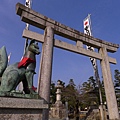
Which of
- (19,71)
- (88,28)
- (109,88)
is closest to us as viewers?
(19,71)

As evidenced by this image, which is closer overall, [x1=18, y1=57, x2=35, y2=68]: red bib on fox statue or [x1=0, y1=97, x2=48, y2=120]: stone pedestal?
[x1=0, y1=97, x2=48, y2=120]: stone pedestal

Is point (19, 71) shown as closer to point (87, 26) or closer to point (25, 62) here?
point (25, 62)

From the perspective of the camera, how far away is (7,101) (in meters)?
2.33

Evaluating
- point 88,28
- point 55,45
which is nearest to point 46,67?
point 55,45

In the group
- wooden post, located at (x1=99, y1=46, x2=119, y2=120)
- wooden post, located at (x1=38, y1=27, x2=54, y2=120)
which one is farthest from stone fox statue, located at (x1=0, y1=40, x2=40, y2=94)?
wooden post, located at (x1=99, y1=46, x2=119, y2=120)

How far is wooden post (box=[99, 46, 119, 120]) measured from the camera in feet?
21.1

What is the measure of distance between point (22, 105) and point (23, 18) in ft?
13.4

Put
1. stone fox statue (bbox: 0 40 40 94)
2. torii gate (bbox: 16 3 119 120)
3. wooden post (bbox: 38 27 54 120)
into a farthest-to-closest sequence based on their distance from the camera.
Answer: torii gate (bbox: 16 3 119 120)
wooden post (bbox: 38 27 54 120)
stone fox statue (bbox: 0 40 40 94)

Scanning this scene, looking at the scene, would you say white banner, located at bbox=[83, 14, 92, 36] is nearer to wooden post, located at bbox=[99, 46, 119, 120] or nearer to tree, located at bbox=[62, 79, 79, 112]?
wooden post, located at bbox=[99, 46, 119, 120]

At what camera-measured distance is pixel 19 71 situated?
107 inches

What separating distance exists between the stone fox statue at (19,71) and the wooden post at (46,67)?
2.10m

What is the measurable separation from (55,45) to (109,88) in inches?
142

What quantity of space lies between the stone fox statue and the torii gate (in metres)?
2.22

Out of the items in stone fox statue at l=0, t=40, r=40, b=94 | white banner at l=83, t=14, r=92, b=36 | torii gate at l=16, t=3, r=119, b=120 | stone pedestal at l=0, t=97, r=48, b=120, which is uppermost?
white banner at l=83, t=14, r=92, b=36
